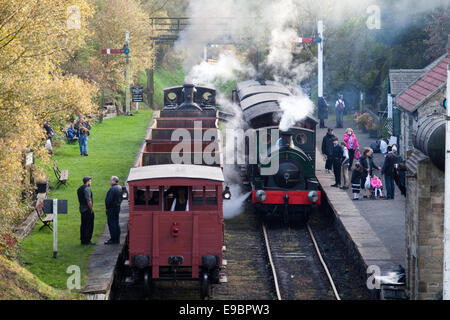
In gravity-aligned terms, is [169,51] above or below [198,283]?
above

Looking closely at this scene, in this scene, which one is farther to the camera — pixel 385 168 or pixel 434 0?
pixel 434 0

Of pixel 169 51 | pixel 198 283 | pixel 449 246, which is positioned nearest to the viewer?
pixel 449 246

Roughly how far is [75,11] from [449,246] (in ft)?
34.2

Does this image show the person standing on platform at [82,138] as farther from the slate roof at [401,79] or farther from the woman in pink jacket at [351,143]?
the slate roof at [401,79]

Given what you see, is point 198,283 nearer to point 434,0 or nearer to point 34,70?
point 34,70

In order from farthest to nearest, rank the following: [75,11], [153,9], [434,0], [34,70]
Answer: [153,9], [434,0], [75,11], [34,70]

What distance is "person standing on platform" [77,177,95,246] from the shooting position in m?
14.7

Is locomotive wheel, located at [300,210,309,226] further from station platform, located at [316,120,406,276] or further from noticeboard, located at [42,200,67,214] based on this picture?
noticeboard, located at [42,200,67,214]

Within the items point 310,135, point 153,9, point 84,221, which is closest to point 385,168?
point 310,135

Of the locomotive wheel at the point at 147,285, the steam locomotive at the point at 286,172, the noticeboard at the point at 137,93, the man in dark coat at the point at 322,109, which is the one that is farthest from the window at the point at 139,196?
the noticeboard at the point at 137,93

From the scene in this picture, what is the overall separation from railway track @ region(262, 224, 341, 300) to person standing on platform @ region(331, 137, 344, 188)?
9.62 feet

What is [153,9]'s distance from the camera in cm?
4738

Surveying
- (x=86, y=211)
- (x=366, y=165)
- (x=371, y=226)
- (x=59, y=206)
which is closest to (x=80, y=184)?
(x=86, y=211)

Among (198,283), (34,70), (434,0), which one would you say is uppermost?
(434,0)
